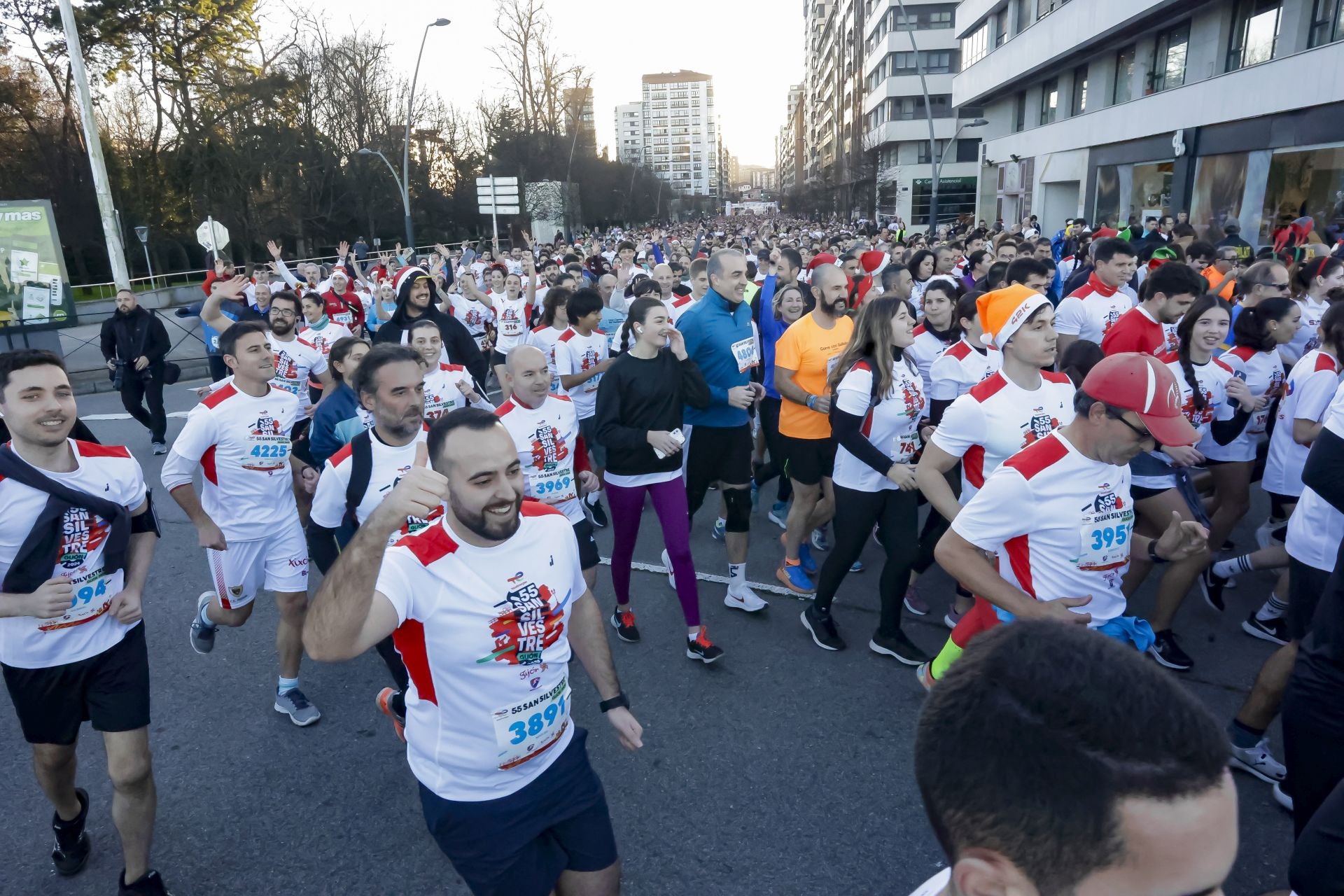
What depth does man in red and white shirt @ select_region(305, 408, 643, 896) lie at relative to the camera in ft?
7.66

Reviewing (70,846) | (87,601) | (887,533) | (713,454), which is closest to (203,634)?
(70,846)

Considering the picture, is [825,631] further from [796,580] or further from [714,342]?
[714,342]

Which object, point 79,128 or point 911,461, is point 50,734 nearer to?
point 911,461

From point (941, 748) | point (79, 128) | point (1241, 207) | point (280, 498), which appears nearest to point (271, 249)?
→ point (280, 498)

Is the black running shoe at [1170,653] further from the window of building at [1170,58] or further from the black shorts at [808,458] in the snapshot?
the window of building at [1170,58]

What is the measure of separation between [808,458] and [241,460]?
3414 millimetres

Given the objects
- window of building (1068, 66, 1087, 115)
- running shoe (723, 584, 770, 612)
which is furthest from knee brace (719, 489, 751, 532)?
window of building (1068, 66, 1087, 115)

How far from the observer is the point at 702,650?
480 centimetres

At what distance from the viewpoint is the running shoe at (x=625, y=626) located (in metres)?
5.14

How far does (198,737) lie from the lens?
4301 millimetres

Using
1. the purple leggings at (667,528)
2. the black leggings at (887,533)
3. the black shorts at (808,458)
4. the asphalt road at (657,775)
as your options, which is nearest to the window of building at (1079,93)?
the asphalt road at (657,775)

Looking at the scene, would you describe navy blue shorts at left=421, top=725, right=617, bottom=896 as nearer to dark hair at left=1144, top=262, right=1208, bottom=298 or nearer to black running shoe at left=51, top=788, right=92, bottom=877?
black running shoe at left=51, top=788, right=92, bottom=877

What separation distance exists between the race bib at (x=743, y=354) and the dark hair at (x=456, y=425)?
3260 millimetres

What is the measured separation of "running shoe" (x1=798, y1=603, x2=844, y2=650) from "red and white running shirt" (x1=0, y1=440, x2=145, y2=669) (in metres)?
3.44
